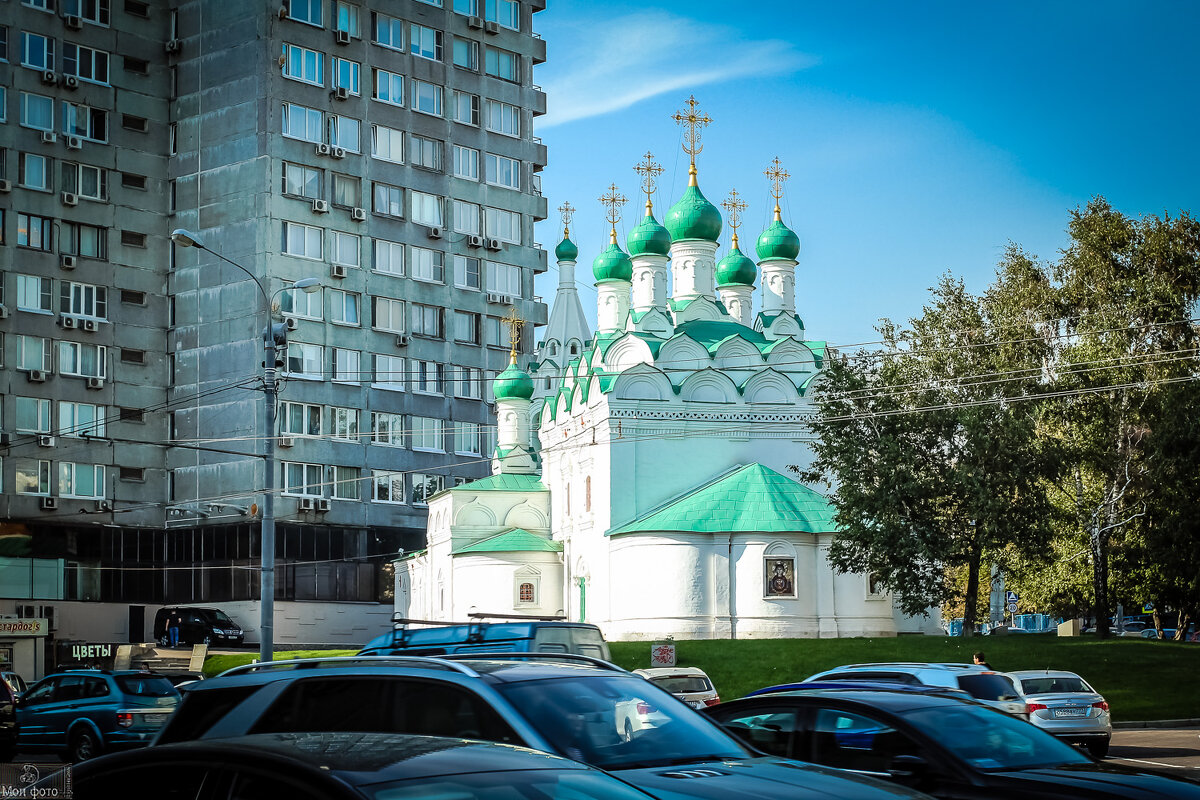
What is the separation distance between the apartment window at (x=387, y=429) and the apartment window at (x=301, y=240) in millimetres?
6856

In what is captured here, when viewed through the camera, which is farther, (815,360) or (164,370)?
(164,370)

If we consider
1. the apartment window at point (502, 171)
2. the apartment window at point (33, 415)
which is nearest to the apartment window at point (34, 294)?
the apartment window at point (33, 415)

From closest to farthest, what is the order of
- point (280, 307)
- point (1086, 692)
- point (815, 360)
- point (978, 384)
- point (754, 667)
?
point (1086, 692) → point (280, 307) → point (754, 667) → point (978, 384) → point (815, 360)

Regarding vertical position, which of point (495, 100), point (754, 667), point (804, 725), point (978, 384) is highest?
point (495, 100)

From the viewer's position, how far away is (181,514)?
54406 millimetres

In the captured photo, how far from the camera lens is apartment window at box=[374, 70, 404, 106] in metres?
56.7

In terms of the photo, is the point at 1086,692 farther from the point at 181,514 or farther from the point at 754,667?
the point at 181,514

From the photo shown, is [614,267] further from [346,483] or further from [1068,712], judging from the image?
[1068,712]

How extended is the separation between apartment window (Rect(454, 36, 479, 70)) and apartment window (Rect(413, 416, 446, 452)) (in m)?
15.2

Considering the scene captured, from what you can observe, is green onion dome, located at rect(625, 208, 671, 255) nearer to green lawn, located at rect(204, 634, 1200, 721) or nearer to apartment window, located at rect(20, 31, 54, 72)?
green lawn, located at rect(204, 634, 1200, 721)

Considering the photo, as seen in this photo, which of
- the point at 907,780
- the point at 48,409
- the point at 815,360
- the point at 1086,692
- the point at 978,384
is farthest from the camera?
the point at 48,409

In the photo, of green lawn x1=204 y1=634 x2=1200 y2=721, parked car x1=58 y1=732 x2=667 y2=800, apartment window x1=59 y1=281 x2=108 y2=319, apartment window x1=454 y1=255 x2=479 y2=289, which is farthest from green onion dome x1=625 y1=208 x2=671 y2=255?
parked car x1=58 y1=732 x2=667 y2=800

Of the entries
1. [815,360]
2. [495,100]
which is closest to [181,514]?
[495,100]

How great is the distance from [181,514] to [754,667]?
28.8m
